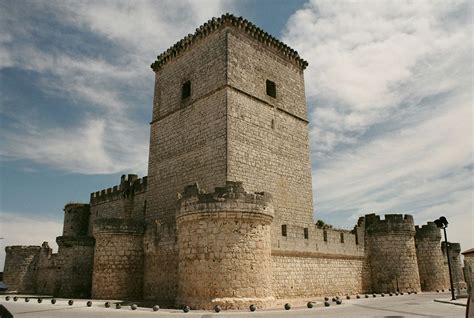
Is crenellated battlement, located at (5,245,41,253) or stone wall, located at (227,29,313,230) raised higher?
stone wall, located at (227,29,313,230)

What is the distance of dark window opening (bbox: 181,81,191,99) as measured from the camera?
17781 mm

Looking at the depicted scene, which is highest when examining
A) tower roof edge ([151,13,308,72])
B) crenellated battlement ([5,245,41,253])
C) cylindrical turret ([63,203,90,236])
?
tower roof edge ([151,13,308,72])

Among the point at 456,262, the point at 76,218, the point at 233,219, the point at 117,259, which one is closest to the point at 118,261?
the point at 117,259

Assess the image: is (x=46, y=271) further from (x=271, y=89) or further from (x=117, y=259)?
(x=271, y=89)

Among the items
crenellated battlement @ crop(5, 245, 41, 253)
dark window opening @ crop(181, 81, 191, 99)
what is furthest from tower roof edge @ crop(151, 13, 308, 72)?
crenellated battlement @ crop(5, 245, 41, 253)

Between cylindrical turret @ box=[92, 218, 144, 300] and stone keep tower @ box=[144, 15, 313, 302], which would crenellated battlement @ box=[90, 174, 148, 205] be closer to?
stone keep tower @ box=[144, 15, 313, 302]

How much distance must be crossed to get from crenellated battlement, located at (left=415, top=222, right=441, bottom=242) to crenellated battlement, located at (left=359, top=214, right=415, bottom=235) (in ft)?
5.71

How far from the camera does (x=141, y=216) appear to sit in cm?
2148

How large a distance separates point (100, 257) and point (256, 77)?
32.4 ft

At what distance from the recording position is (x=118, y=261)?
14.3m

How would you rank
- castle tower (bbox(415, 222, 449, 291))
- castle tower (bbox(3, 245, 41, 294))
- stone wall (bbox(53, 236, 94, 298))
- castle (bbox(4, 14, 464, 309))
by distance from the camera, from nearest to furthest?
castle (bbox(4, 14, 464, 309)) < stone wall (bbox(53, 236, 94, 298)) < castle tower (bbox(415, 222, 449, 291)) < castle tower (bbox(3, 245, 41, 294))

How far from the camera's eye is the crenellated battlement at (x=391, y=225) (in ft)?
58.6

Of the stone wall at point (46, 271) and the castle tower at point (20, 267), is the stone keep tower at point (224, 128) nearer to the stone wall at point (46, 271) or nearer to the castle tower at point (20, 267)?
the stone wall at point (46, 271)

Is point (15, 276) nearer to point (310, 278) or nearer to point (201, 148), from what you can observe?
point (201, 148)
